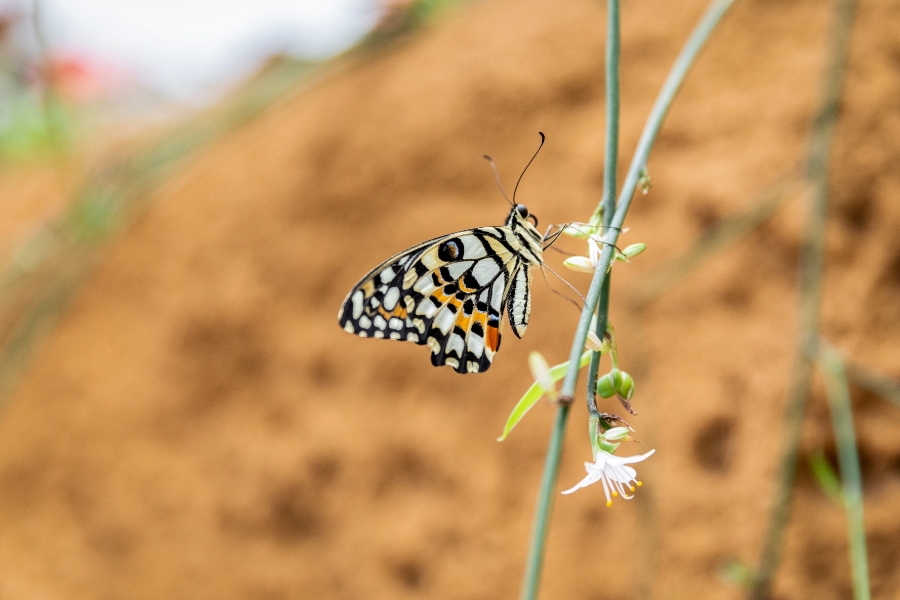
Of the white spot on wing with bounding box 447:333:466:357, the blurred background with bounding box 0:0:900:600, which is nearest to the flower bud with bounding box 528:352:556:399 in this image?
the white spot on wing with bounding box 447:333:466:357

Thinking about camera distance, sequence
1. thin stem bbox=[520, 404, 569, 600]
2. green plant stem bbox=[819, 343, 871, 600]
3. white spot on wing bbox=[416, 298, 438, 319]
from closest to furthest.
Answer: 1. thin stem bbox=[520, 404, 569, 600]
2. white spot on wing bbox=[416, 298, 438, 319]
3. green plant stem bbox=[819, 343, 871, 600]

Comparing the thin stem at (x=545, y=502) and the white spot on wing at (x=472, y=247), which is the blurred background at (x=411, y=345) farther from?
the thin stem at (x=545, y=502)

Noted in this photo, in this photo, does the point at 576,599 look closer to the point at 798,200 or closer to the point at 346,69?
the point at 798,200

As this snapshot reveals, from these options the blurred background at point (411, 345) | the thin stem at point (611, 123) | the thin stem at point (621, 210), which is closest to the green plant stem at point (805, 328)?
the blurred background at point (411, 345)

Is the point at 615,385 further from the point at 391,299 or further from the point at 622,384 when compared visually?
the point at 391,299

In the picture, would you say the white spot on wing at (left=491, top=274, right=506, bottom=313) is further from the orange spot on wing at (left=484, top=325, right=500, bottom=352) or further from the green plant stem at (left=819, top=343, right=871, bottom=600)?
the green plant stem at (left=819, top=343, right=871, bottom=600)

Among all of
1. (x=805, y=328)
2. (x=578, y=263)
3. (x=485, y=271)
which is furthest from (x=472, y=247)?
(x=805, y=328)

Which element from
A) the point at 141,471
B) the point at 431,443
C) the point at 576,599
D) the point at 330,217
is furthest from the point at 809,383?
the point at 141,471
